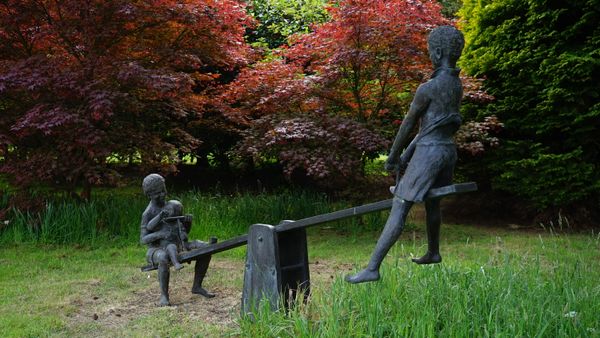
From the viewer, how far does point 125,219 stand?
26.0 ft

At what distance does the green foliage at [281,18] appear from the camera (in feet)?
42.6

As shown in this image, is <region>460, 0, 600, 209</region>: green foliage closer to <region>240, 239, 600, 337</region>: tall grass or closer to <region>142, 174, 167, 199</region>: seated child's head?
<region>240, 239, 600, 337</region>: tall grass

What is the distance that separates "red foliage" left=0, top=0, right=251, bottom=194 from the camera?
734 centimetres

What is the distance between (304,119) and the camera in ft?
26.1

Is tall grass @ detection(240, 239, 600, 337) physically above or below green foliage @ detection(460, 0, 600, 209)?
below

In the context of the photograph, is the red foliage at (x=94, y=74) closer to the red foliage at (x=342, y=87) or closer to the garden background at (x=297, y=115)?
the garden background at (x=297, y=115)

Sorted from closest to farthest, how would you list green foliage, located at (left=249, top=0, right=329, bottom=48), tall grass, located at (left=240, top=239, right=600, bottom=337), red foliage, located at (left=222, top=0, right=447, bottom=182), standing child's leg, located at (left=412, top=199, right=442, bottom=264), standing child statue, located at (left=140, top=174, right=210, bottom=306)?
tall grass, located at (left=240, top=239, right=600, bottom=337) < standing child's leg, located at (left=412, top=199, right=442, bottom=264) < standing child statue, located at (left=140, top=174, right=210, bottom=306) < red foliage, located at (left=222, top=0, right=447, bottom=182) < green foliage, located at (left=249, top=0, right=329, bottom=48)

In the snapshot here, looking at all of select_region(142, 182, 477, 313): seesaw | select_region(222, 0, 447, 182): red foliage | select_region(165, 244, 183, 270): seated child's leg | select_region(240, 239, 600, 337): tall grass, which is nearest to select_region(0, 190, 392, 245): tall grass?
select_region(222, 0, 447, 182): red foliage

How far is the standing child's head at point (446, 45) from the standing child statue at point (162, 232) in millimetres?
2754

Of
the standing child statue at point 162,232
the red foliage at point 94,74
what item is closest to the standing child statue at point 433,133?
the standing child statue at point 162,232

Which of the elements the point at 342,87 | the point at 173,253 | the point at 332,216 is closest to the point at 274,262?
the point at 332,216

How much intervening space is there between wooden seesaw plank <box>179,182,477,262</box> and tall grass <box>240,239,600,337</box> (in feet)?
1.68

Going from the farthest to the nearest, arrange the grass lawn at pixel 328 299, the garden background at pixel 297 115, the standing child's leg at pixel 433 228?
the garden background at pixel 297 115
the standing child's leg at pixel 433 228
the grass lawn at pixel 328 299

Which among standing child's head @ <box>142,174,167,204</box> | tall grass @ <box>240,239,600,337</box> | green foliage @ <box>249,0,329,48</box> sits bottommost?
tall grass @ <box>240,239,600,337</box>
